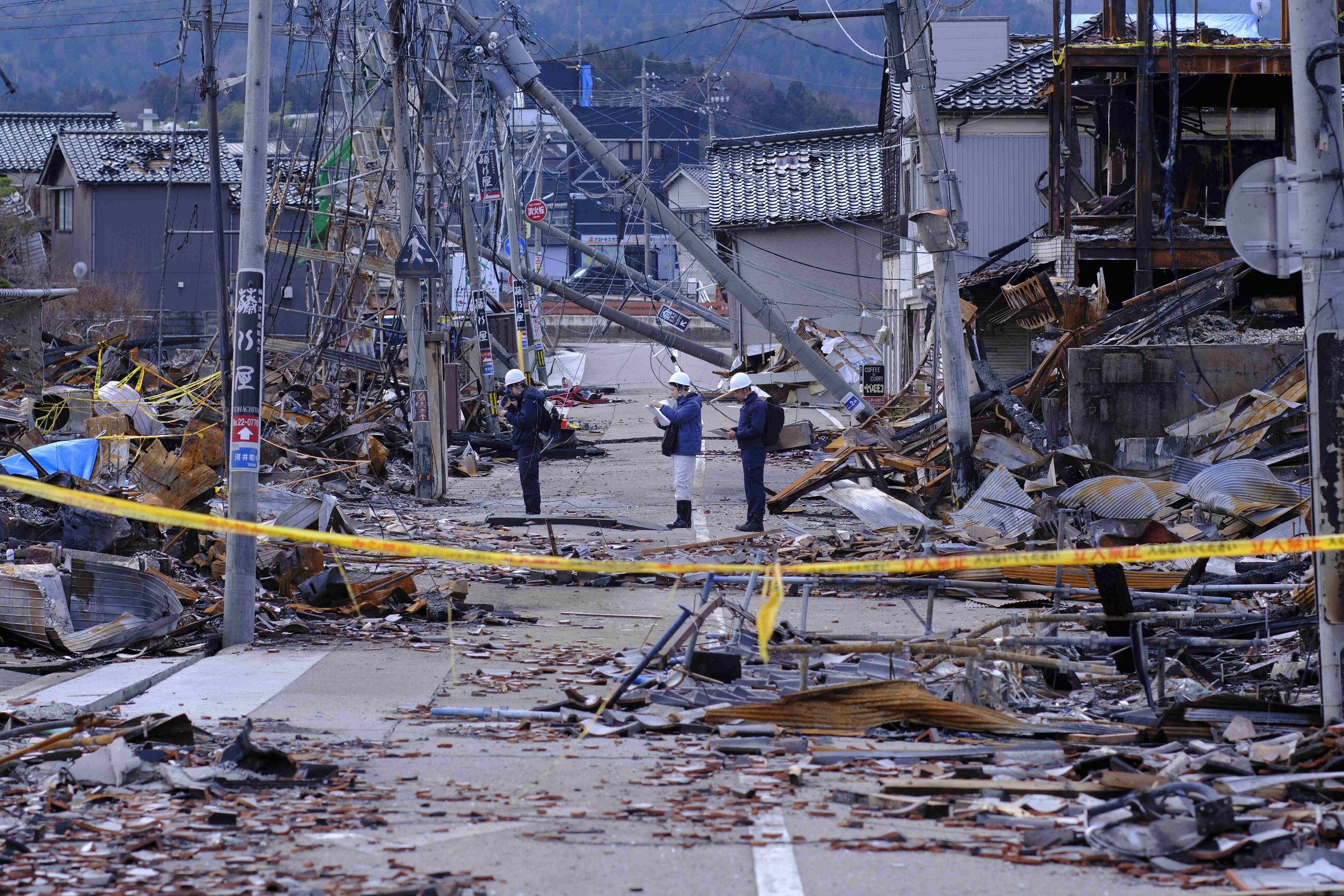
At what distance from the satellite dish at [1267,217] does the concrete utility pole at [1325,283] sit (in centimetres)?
11

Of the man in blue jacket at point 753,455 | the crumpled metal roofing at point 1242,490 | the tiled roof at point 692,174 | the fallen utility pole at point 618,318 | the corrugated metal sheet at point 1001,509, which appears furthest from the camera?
the tiled roof at point 692,174

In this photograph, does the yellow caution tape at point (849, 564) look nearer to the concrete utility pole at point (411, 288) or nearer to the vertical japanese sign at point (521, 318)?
the concrete utility pole at point (411, 288)

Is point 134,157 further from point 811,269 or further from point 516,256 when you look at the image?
point 811,269

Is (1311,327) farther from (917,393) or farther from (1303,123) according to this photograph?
(917,393)

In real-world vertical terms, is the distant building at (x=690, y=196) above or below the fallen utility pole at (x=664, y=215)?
above

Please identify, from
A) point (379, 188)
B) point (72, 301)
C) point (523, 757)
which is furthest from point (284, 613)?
point (72, 301)

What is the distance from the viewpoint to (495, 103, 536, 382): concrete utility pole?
35.8 meters

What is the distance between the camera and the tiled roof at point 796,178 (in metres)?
48.0

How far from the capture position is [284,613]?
1084cm

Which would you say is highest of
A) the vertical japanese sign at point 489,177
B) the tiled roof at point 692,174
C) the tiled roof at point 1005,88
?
the tiled roof at point 692,174

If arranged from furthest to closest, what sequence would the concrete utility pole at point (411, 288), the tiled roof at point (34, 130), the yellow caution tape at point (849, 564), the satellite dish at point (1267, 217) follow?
the tiled roof at point (34, 130), the concrete utility pole at point (411, 288), the satellite dish at point (1267, 217), the yellow caution tape at point (849, 564)

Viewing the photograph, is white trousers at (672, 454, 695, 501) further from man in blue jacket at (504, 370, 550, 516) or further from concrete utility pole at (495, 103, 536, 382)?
concrete utility pole at (495, 103, 536, 382)

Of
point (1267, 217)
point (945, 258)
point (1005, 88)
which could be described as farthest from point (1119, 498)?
point (1005, 88)

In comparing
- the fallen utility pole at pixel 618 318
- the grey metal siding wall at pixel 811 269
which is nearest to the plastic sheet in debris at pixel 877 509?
the fallen utility pole at pixel 618 318
